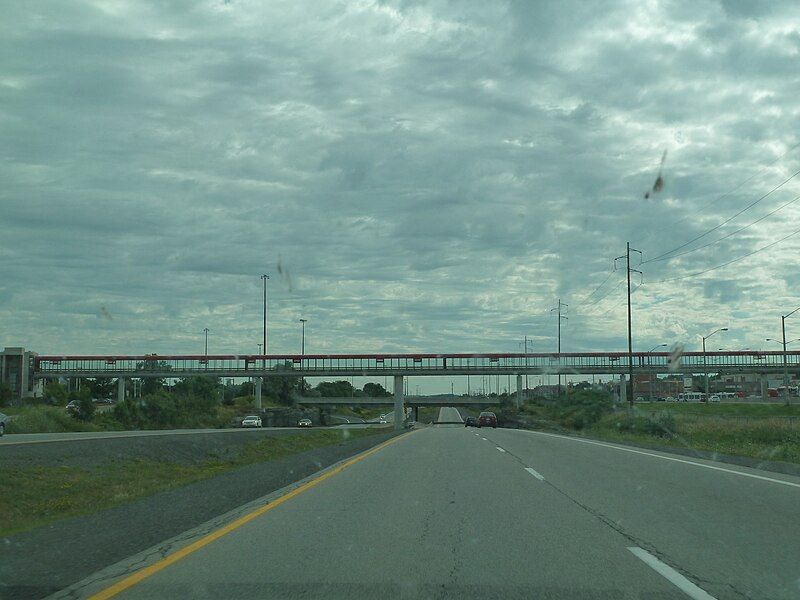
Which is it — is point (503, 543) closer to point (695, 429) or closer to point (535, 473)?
point (535, 473)

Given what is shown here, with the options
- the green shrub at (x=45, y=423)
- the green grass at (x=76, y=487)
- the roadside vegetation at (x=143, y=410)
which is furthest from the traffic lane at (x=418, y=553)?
the roadside vegetation at (x=143, y=410)

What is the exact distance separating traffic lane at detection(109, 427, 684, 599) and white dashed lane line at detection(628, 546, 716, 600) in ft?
0.36

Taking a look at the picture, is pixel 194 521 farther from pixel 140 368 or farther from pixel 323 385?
pixel 323 385

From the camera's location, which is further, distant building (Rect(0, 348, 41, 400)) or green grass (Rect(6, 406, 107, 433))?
distant building (Rect(0, 348, 41, 400))

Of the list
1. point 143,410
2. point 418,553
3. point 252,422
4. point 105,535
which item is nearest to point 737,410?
point 252,422

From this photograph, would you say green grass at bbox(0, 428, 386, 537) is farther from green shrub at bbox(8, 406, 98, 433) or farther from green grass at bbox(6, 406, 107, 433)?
green shrub at bbox(8, 406, 98, 433)

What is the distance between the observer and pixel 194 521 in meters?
12.6

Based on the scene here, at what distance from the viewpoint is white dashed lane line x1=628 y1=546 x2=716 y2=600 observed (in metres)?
7.89

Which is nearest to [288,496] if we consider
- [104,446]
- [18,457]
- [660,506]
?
[660,506]

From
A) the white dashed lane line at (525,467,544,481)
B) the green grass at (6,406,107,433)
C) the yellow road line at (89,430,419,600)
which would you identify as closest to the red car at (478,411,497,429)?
the green grass at (6,406,107,433)

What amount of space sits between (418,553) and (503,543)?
125 centimetres

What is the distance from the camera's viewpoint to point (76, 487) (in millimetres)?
21719

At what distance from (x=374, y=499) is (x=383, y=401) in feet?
392

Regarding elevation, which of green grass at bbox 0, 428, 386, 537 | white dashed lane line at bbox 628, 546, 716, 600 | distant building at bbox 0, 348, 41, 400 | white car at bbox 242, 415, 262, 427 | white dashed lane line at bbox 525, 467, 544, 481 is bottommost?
white car at bbox 242, 415, 262, 427
